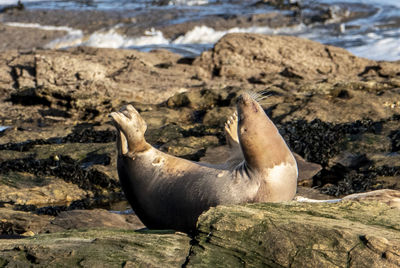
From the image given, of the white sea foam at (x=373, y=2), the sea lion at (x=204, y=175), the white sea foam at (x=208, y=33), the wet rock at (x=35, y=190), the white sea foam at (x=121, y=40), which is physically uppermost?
the sea lion at (x=204, y=175)

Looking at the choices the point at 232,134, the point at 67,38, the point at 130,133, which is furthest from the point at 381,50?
the point at 130,133

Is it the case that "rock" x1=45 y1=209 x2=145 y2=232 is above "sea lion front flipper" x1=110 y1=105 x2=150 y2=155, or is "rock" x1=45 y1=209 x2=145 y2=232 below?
below

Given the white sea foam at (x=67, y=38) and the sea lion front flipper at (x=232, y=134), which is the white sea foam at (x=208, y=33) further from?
the sea lion front flipper at (x=232, y=134)

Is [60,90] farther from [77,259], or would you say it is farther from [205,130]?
[77,259]

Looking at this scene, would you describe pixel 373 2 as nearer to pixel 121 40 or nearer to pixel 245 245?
pixel 121 40

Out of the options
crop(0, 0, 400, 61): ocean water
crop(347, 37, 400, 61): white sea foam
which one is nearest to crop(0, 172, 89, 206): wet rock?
crop(0, 0, 400, 61): ocean water

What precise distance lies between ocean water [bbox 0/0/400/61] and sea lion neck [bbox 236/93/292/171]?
17705 millimetres

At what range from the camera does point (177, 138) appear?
9.82m

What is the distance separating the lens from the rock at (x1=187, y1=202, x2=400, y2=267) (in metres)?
3.63

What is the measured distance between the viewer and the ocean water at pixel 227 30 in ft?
84.7

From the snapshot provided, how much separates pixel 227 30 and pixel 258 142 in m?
24.5

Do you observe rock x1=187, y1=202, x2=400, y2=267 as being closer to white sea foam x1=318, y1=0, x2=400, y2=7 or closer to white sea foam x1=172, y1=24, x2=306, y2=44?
white sea foam x1=172, y1=24, x2=306, y2=44

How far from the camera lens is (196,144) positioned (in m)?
9.56

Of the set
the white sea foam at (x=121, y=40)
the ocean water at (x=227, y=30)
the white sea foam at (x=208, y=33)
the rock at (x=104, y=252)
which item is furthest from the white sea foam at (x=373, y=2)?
the rock at (x=104, y=252)
